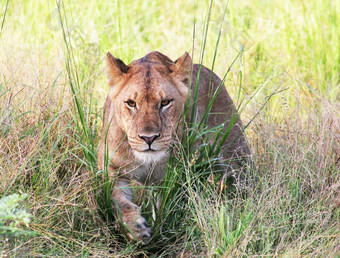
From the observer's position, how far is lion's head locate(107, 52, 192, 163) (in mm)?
3684

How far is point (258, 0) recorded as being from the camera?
826 centimetres

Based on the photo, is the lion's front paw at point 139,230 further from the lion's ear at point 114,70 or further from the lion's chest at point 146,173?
the lion's ear at point 114,70

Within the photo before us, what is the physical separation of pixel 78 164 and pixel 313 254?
170 centimetres

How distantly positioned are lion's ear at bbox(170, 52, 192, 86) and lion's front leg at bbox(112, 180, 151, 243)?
82 cm

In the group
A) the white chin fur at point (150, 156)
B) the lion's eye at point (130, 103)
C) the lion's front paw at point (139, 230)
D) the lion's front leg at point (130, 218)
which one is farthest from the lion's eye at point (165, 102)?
the lion's front paw at point (139, 230)

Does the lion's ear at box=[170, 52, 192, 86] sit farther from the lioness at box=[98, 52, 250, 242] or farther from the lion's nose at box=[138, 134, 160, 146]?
the lion's nose at box=[138, 134, 160, 146]

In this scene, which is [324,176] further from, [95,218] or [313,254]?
[95,218]

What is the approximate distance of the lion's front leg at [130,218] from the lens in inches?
140

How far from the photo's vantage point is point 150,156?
3.75 metres

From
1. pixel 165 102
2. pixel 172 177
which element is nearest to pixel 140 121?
pixel 165 102

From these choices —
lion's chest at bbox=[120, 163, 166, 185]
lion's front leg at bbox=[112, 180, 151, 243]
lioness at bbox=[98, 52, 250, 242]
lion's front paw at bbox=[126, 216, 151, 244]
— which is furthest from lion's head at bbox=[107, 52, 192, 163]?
lion's front paw at bbox=[126, 216, 151, 244]

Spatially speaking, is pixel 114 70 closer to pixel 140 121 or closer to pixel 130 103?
pixel 130 103

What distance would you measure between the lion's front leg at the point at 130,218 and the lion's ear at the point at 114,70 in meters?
0.71

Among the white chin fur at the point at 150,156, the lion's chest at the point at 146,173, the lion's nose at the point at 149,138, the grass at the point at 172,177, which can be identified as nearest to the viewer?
the grass at the point at 172,177
